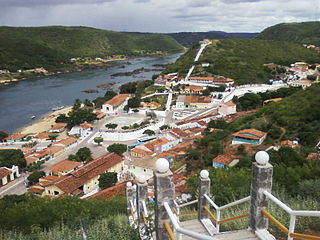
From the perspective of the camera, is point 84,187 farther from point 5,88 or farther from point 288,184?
point 5,88

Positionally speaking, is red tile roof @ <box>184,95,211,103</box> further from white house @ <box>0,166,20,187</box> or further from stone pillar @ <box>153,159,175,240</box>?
stone pillar @ <box>153,159,175,240</box>

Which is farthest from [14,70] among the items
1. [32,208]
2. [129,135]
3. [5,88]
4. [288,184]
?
[288,184]

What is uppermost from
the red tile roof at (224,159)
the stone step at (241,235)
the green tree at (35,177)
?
the stone step at (241,235)

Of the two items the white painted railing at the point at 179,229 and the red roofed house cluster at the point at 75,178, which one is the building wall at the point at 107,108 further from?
the white painted railing at the point at 179,229

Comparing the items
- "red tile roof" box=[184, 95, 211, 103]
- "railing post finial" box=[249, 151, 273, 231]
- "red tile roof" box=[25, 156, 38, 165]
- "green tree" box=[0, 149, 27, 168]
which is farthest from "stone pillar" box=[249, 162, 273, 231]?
"red tile roof" box=[184, 95, 211, 103]

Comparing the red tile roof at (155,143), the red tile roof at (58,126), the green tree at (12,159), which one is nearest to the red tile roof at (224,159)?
the red tile roof at (155,143)

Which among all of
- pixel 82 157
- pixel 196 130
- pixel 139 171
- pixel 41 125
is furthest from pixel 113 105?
pixel 139 171
